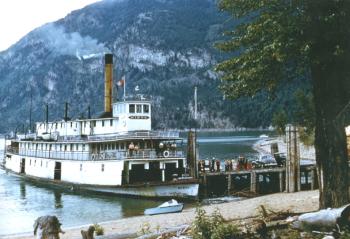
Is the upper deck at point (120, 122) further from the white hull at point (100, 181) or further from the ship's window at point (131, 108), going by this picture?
the white hull at point (100, 181)

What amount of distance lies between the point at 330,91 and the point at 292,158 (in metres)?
19.4

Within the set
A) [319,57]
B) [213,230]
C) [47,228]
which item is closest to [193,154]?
[319,57]

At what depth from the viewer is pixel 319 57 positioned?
53.1 ft

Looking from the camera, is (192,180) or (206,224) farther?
(192,180)

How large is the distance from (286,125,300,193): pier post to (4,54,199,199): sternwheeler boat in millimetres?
8919

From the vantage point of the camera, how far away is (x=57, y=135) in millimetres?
59094

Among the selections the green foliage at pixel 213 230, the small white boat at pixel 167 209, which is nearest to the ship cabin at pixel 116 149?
the small white boat at pixel 167 209

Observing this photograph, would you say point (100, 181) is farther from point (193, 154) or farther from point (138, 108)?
point (193, 154)

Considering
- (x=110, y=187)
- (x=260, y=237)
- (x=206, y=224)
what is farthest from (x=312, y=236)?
(x=110, y=187)

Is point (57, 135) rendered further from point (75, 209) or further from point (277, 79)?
point (277, 79)

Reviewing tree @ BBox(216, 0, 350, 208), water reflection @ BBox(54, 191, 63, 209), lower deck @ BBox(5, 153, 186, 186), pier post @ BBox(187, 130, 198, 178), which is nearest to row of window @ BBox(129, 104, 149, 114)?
lower deck @ BBox(5, 153, 186, 186)

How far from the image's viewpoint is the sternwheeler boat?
42.5 m

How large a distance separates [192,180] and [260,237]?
1045 inches

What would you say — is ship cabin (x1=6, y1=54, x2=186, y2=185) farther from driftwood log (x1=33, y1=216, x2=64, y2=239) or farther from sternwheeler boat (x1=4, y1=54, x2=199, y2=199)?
driftwood log (x1=33, y1=216, x2=64, y2=239)
